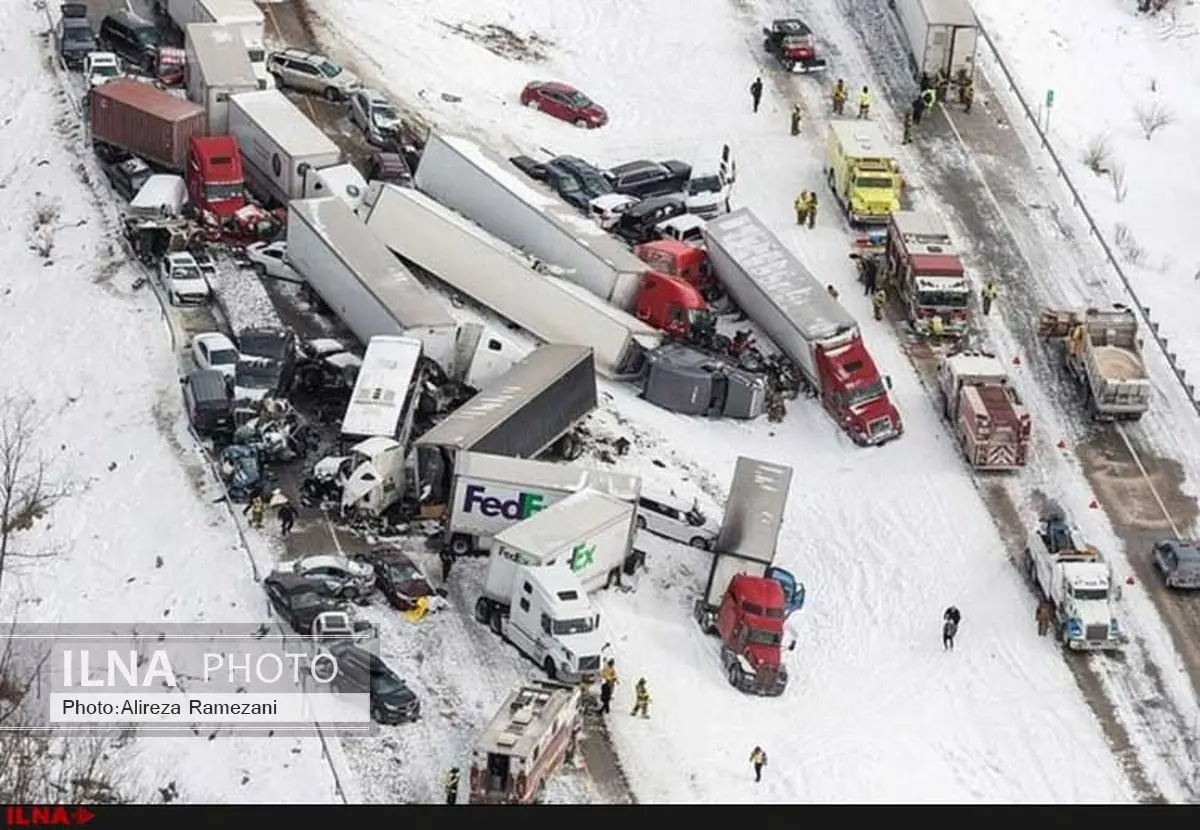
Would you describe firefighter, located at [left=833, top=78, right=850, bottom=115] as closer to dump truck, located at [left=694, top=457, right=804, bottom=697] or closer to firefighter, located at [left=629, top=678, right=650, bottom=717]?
dump truck, located at [left=694, top=457, right=804, bottom=697]

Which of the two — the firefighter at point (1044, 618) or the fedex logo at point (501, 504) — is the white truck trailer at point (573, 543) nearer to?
the fedex logo at point (501, 504)

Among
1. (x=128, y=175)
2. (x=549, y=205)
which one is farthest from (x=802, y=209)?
(x=128, y=175)

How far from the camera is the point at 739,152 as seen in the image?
258ft

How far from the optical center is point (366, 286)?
65.5 meters

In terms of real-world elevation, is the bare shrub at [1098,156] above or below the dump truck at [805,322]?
below

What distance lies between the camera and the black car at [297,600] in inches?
2174

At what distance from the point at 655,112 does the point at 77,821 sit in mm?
46784

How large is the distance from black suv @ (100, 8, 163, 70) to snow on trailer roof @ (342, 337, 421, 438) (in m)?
20.3

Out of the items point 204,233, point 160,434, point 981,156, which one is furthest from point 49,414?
point 981,156

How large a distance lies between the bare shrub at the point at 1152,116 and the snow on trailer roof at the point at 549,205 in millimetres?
19953

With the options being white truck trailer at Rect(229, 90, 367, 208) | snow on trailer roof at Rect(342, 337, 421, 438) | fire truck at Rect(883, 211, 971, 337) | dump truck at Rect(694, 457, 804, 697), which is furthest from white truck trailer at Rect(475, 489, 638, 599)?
white truck trailer at Rect(229, 90, 367, 208)

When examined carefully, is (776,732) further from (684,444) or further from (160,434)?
(160,434)

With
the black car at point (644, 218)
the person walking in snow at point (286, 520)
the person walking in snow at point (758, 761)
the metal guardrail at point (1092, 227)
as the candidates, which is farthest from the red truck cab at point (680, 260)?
the person walking in snow at point (758, 761)

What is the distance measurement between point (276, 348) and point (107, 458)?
513 cm
